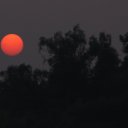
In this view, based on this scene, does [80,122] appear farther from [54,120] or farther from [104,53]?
[104,53]

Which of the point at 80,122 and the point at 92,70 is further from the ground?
the point at 92,70

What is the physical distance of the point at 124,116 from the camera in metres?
48.0

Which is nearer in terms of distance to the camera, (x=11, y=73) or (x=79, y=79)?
(x=79, y=79)

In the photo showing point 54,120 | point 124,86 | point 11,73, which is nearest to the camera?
point 124,86

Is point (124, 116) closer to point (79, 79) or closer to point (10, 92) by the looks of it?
point (79, 79)

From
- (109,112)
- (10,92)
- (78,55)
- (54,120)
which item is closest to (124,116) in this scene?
(109,112)

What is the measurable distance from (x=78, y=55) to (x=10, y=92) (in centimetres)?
878

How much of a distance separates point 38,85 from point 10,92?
3694 millimetres

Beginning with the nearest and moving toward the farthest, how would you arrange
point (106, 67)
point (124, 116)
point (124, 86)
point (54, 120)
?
1. point (124, 116)
2. point (124, 86)
3. point (54, 120)
4. point (106, 67)

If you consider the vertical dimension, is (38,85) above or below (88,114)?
above

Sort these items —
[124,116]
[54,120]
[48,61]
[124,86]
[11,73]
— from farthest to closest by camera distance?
1. [11,73]
2. [48,61]
3. [54,120]
4. [124,86]
5. [124,116]

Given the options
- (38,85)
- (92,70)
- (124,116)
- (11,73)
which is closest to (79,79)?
(92,70)

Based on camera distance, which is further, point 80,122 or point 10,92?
point 10,92

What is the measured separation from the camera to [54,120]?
58.4m
